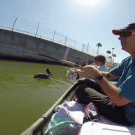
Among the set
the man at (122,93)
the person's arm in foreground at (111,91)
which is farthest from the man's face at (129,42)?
the person's arm in foreground at (111,91)

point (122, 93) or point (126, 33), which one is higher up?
point (126, 33)

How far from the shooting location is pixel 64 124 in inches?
49.1

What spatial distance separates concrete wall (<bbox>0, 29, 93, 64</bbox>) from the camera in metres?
13.1

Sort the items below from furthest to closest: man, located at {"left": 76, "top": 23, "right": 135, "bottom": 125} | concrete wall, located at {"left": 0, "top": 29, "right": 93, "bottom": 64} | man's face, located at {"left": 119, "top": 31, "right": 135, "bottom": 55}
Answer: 1. concrete wall, located at {"left": 0, "top": 29, "right": 93, "bottom": 64}
2. man's face, located at {"left": 119, "top": 31, "right": 135, "bottom": 55}
3. man, located at {"left": 76, "top": 23, "right": 135, "bottom": 125}

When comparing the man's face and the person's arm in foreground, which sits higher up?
the man's face

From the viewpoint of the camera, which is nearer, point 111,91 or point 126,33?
point 111,91

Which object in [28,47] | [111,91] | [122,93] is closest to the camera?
[122,93]

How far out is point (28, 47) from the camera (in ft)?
49.1

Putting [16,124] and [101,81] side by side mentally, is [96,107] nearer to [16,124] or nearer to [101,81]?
[101,81]

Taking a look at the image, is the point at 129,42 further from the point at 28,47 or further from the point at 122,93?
the point at 28,47

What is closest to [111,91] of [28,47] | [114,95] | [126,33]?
[114,95]

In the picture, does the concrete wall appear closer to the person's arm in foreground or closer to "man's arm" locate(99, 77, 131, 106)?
the person's arm in foreground

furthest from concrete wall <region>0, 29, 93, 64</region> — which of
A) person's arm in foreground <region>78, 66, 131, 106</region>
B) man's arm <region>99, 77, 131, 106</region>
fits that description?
man's arm <region>99, 77, 131, 106</region>

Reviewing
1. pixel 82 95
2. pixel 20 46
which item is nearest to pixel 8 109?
pixel 82 95
